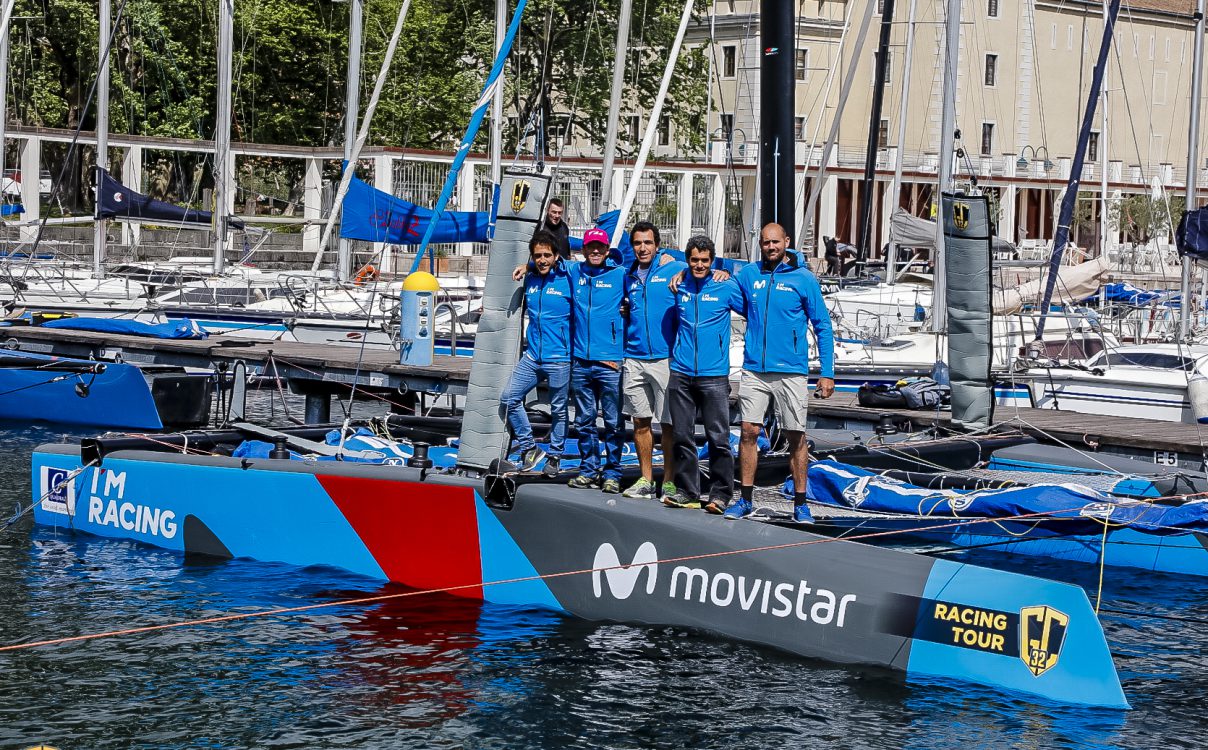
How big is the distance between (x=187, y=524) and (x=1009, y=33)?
54118 mm

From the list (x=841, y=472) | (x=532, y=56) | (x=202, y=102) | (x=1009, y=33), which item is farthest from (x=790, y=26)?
(x=1009, y=33)

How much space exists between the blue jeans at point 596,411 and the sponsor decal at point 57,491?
15.3 ft

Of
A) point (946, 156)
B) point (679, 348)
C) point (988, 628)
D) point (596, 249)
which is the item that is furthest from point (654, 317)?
point (946, 156)

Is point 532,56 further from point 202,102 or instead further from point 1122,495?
point 1122,495

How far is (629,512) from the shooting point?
9.41 metres

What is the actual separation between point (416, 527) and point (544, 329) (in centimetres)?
159

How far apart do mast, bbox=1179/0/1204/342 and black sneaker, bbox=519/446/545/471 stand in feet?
43.6

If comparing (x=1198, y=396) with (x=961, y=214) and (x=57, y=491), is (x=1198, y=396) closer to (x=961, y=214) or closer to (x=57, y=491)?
(x=961, y=214)

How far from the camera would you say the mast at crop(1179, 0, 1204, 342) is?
843 inches

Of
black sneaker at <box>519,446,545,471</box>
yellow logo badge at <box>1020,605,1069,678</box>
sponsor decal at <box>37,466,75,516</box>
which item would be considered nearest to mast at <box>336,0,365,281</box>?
sponsor decal at <box>37,466,75,516</box>

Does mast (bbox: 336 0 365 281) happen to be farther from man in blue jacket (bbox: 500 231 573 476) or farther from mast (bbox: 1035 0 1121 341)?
man in blue jacket (bbox: 500 231 573 476)

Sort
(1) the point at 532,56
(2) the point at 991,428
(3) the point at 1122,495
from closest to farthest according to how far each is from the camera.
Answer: (3) the point at 1122,495 < (2) the point at 991,428 < (1) the point at 532,56

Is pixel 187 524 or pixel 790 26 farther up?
pixel 790 26

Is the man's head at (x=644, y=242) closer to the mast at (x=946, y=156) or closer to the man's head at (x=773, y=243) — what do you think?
the man's head at (x=773, y=243)
